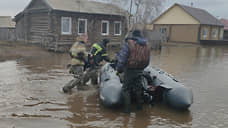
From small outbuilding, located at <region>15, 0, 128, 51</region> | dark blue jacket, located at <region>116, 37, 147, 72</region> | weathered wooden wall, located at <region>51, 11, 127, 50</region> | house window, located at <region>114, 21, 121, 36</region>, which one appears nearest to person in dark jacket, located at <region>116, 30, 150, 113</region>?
dark blue jacket, located at <region>116, 37, 147, 72</region>

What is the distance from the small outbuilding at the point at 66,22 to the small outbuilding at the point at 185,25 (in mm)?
12771

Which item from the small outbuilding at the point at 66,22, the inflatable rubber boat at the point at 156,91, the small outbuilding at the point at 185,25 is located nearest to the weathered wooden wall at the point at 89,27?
the small outbuilding at the point at 66,22

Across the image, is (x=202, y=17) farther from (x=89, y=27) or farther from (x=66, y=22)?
(x=66, y=22)

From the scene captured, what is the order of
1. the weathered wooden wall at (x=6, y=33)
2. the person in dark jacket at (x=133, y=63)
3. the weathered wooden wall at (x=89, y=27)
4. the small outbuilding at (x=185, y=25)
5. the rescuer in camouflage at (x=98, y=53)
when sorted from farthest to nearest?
the small outbuilding at (x=185, y=25) < the weathered wooden wall at (x=6, y=33) < the weathered wooden wall at (x=89, y=27) < the rescuer in camouflage at (x=98, y=53) < the person in dark jacket at (x=133, y=63)

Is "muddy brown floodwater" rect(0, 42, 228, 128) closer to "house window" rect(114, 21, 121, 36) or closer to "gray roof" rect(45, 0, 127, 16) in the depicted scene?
"gray roof" rect(45, 0, 127, 16)

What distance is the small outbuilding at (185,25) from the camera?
30377 mm

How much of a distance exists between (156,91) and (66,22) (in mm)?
13324

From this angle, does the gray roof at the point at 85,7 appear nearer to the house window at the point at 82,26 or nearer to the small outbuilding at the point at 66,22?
the small outbuilding at the point at 66,22

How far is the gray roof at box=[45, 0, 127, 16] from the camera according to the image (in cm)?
1718

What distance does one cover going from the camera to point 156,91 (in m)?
6.01

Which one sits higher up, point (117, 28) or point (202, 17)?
point (202, 17)

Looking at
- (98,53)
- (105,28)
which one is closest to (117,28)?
(105,28)

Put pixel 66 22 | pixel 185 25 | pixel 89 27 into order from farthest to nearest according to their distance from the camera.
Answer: pixel 185 25, pixel 89 27, pixel 66 22

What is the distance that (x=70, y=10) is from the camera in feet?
56.2
